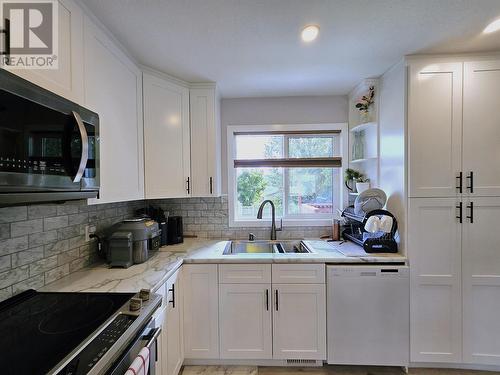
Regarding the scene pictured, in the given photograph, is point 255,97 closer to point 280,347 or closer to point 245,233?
point 245,233

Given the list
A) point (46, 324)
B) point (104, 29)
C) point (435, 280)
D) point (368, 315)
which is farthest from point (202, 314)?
point (104, 29)

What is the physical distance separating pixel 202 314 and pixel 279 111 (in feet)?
6.91

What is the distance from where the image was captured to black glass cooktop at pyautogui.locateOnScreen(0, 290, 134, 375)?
0.79 meters

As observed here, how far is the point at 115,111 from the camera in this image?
1602 mm

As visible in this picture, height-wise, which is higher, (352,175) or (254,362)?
(352,175)

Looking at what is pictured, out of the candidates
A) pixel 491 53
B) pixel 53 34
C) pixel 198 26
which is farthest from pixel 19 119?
pixel 491 53

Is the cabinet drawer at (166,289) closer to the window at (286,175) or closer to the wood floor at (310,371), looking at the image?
the wood floor at (310,371)

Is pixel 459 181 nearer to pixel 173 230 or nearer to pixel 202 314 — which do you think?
pixel 202 314

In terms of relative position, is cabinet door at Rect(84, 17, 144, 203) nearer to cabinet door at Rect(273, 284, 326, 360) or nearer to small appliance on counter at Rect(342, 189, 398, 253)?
cabinet door at Rect(273, 284, 326, 360)

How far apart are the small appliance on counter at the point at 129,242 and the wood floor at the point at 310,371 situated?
3.37 feet

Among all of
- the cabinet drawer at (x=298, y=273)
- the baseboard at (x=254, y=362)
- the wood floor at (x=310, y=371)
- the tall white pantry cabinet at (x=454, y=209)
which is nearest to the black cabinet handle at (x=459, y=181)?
the tall white pantry cabinet at (x=454, y=209)

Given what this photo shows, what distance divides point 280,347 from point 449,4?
248cm

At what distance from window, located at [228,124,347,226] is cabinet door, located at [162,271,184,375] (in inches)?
42.7

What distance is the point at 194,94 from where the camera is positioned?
7.57 ft
